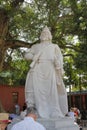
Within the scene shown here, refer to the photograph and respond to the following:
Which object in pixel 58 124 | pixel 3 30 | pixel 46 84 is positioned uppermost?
pixel 3 30

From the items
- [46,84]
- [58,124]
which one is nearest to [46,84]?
[46,84]

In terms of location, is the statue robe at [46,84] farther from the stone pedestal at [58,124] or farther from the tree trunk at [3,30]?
the tree trunk at [3,30]

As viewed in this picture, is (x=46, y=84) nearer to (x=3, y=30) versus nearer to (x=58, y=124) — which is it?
(x=58, y=124)

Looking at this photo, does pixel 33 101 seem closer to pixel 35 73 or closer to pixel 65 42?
pixel 35 73

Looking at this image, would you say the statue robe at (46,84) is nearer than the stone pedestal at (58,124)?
No

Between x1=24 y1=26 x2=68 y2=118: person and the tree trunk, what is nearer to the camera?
x1=24 y1=26 x2=68 y2=118: person

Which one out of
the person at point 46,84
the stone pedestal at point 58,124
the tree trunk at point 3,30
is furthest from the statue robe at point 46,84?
the tree trunk at point 3,30

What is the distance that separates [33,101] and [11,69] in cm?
1394

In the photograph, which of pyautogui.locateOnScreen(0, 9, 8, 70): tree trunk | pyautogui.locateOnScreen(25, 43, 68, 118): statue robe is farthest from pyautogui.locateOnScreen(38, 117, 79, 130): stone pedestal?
pyautogui.locateOnScreen(0, 9, 8, 70): tree trunk

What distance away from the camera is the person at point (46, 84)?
7.50 meters

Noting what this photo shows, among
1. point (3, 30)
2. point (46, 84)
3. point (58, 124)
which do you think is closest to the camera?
point (58, 124)

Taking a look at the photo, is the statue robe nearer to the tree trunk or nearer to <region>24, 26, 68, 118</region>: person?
<region>24, 26, 68, 118</region>: person

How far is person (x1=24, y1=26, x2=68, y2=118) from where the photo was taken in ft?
24.6

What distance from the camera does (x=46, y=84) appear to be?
762cm
